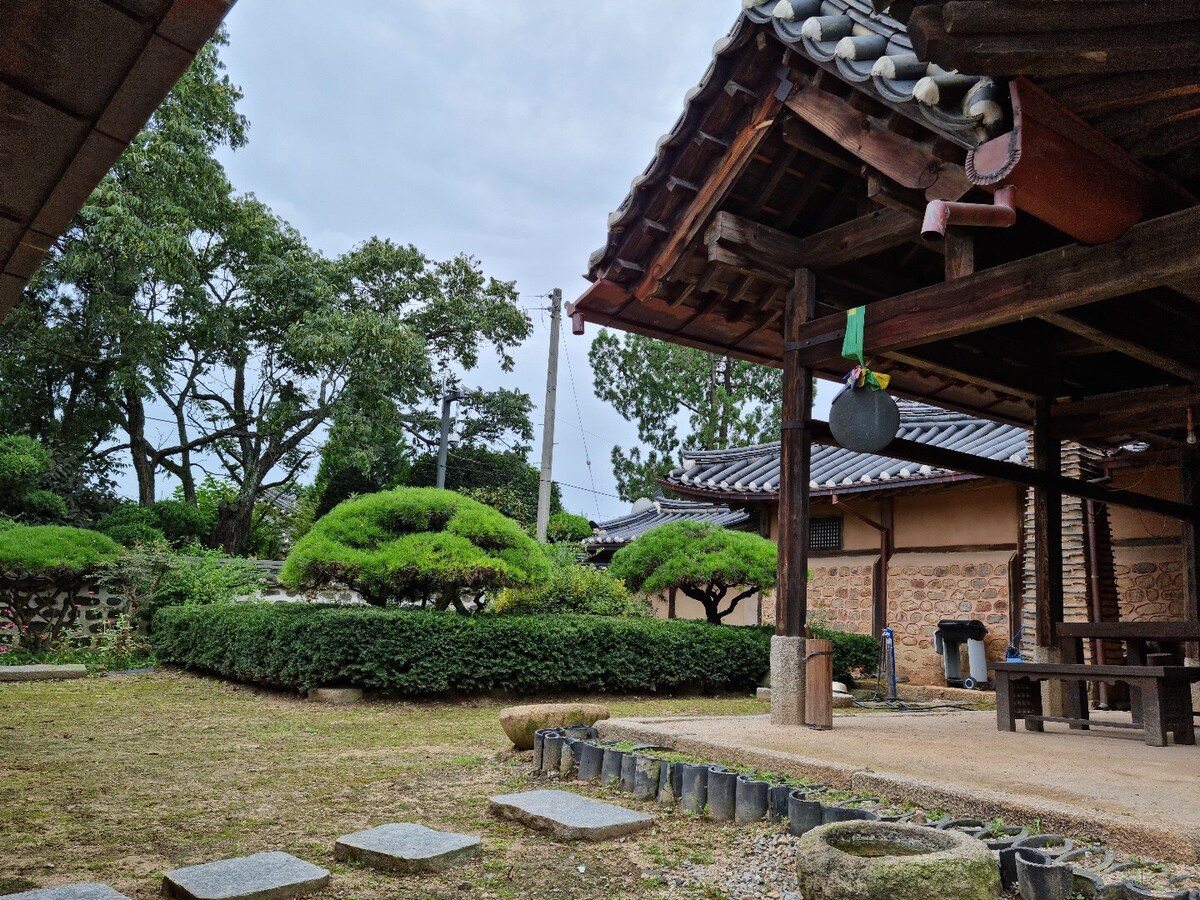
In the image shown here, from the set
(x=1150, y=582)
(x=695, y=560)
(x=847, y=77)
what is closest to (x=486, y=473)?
(x=695, y=560)

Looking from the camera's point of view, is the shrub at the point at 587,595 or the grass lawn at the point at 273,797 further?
the shrub at the point at 587,595

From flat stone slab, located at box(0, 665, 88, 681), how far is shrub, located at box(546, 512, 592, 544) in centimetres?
1176

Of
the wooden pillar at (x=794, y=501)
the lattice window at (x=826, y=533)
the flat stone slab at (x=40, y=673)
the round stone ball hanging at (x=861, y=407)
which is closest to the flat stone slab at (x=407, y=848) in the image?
the wooden pillar at (x=794, y=501)

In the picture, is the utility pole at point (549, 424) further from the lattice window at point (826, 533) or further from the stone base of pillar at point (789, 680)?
the stone base of pillar at point (789, 680)

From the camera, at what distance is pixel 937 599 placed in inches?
467

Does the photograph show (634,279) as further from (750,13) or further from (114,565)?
(114,565)

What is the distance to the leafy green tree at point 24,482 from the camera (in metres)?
14.5

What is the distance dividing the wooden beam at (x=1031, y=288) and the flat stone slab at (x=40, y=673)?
947cm

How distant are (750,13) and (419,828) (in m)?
4.65

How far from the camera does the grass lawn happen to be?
122 inches

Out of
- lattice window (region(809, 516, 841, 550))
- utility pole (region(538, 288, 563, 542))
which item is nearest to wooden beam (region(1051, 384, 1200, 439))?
lattice window (region(809, 516, 841, 550))

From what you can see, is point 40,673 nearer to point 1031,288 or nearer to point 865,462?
point 1031,288

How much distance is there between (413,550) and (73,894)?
6588mm

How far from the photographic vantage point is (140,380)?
56.7ft
